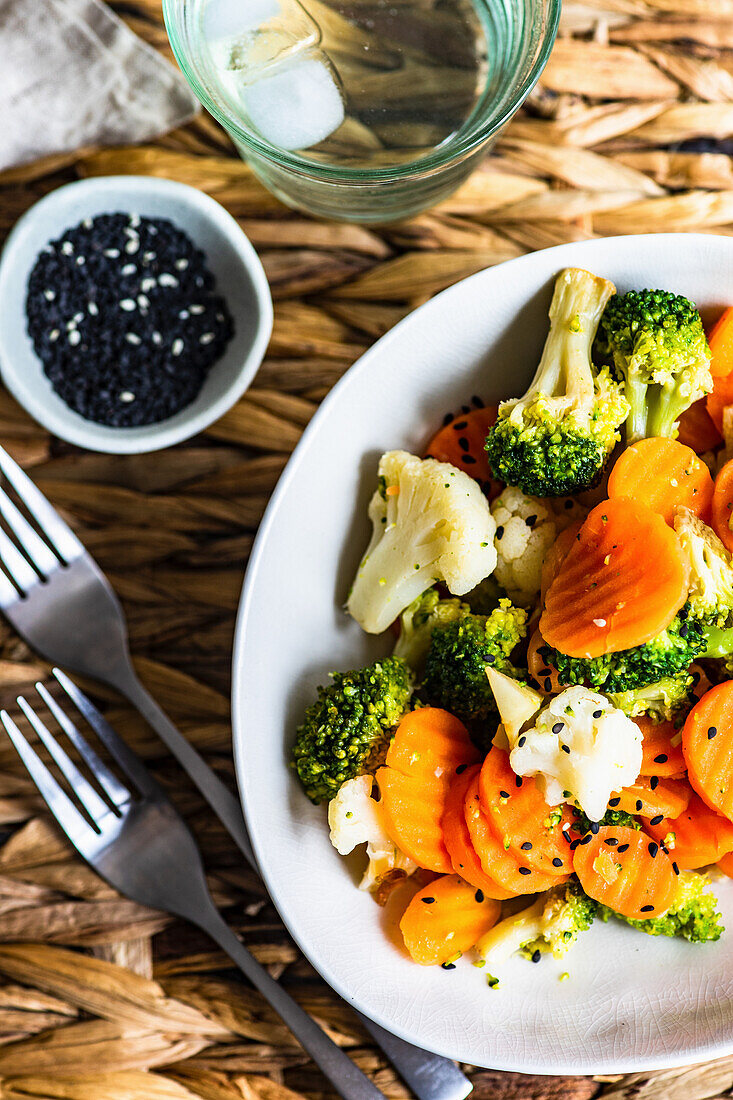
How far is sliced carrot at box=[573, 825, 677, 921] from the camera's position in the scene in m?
1.71

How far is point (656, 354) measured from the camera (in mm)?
1692

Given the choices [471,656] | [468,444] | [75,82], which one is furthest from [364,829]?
[75,82]

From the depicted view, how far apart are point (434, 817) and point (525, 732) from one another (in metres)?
0.28

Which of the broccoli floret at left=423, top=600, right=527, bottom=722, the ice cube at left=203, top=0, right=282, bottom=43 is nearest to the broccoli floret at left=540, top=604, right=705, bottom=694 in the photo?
the broccoli floret at left=423, top=600, right=527, bottom=722

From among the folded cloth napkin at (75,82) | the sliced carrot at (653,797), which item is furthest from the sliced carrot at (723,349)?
the folded cloth napkin at (75,82)

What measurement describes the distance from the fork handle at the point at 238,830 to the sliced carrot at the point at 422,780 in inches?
19.2

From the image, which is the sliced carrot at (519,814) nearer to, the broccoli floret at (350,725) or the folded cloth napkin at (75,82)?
the broccoli floret at (350,725)

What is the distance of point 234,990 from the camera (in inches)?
84.0

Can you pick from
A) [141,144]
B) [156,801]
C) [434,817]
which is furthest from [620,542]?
[141,144]

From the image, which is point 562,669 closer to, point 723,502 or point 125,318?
point 723,502

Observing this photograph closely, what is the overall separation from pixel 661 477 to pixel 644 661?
36cm

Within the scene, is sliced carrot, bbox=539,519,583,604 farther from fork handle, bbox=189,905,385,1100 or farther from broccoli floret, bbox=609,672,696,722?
fork handle, bbox=189,905,385,1100

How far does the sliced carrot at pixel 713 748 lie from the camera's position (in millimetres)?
1668

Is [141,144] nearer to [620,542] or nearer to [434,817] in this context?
[620,542]
